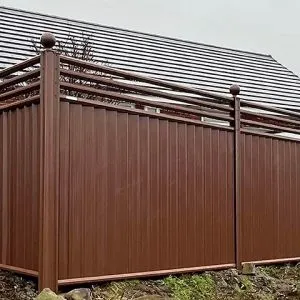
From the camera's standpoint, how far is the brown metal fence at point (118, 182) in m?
4.33

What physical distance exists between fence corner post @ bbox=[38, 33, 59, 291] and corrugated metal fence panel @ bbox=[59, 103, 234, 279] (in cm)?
→ 9

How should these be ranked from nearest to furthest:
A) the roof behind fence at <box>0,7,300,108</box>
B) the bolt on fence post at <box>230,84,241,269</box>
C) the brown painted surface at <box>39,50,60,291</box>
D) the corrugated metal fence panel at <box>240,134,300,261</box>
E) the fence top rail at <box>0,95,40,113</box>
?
the brown painted surface at <box>39,50,60,291</box> < the fence top rail at <box>0,95,40,113</box> < the bolt on fence post at <box>230,84,241,269</box> < the corrugated metal fence panel at <box>240,134,300,261</box> < the roof behind fence at <box>0,7,300,108</box>

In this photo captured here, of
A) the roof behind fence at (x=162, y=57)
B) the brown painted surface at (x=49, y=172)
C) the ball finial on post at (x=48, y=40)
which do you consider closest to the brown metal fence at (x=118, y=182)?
the brown painted surface at (x=49, y=172)

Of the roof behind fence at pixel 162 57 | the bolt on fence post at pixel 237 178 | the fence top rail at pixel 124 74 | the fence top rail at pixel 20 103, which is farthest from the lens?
the roof behind fence at pixel 162 57

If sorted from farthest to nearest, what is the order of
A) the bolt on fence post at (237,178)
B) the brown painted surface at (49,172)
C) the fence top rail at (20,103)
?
the bolt on fence post at (237,178) < the fence top rail at (20,103) < the brown painted surface at (49,172)

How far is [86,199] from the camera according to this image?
178 inches

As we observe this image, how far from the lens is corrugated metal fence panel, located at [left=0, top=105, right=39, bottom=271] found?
4.41 meters

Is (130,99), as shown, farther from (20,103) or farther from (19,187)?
(19,187)

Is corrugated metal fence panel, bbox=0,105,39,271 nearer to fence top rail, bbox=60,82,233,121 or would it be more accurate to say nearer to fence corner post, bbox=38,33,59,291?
fence corner post, bbox=38,33,59,291

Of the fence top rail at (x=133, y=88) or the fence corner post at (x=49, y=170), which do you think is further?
the fence top rail at (x=133, y=88)

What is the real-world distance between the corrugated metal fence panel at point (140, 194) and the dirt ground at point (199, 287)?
13 centimetres

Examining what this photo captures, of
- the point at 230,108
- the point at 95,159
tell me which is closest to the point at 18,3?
the point at 230,108

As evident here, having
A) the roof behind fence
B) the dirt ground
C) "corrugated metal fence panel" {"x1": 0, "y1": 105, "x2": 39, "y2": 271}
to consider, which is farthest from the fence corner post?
the roof behind fence

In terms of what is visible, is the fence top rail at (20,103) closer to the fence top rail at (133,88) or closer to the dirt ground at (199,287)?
the fence top rail at (133,88)
